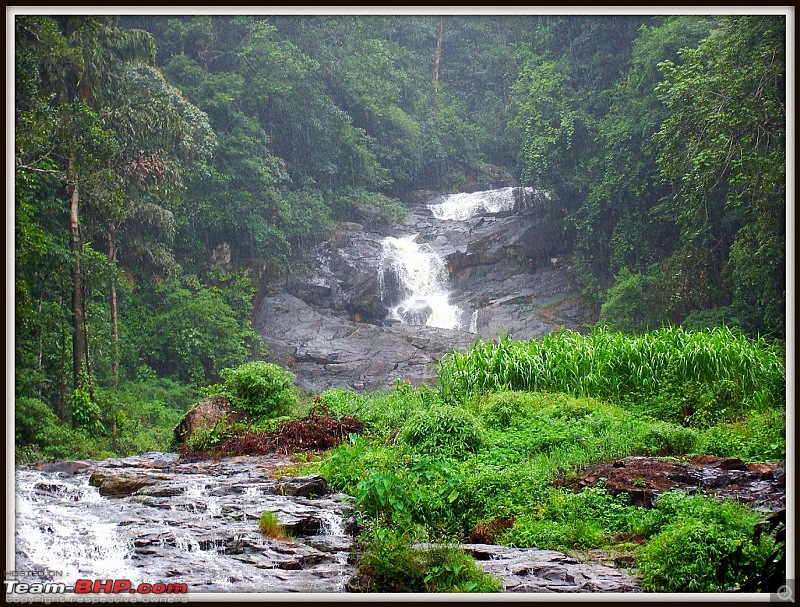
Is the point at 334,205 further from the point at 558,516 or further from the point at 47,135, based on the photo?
the point at 558,516

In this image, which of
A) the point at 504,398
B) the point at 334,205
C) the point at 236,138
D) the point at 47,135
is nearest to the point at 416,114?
the point at 334,205

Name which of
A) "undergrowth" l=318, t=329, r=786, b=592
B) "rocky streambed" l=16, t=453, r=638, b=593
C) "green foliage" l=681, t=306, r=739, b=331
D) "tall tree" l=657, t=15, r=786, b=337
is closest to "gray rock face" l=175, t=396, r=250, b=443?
"undergrowth" l=318, t=329, r=786, b=592

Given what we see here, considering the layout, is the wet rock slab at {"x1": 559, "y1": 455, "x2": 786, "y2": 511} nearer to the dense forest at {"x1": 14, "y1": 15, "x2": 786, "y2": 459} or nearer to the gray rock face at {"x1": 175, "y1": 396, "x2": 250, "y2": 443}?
the gray rock face at {"x1": 175, "y1": 396, "x2": 250, "y2": 443}

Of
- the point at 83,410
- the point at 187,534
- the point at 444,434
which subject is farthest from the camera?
the point at 83,410

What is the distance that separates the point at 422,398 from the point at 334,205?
563 inches

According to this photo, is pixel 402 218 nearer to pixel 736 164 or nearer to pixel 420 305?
pixel 420 305

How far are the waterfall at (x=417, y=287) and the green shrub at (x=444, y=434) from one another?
476 inches

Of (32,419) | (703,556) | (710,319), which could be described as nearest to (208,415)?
(32,419)

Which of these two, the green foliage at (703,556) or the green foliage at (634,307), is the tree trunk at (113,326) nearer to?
the green foliage at (634,307)

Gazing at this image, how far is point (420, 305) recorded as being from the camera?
20.0 m

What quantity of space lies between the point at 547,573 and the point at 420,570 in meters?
0.81

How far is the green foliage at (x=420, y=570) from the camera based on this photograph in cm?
434

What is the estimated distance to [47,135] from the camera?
988 cm

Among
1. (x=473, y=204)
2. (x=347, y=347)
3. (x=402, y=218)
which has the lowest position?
(x=347, y=347)
